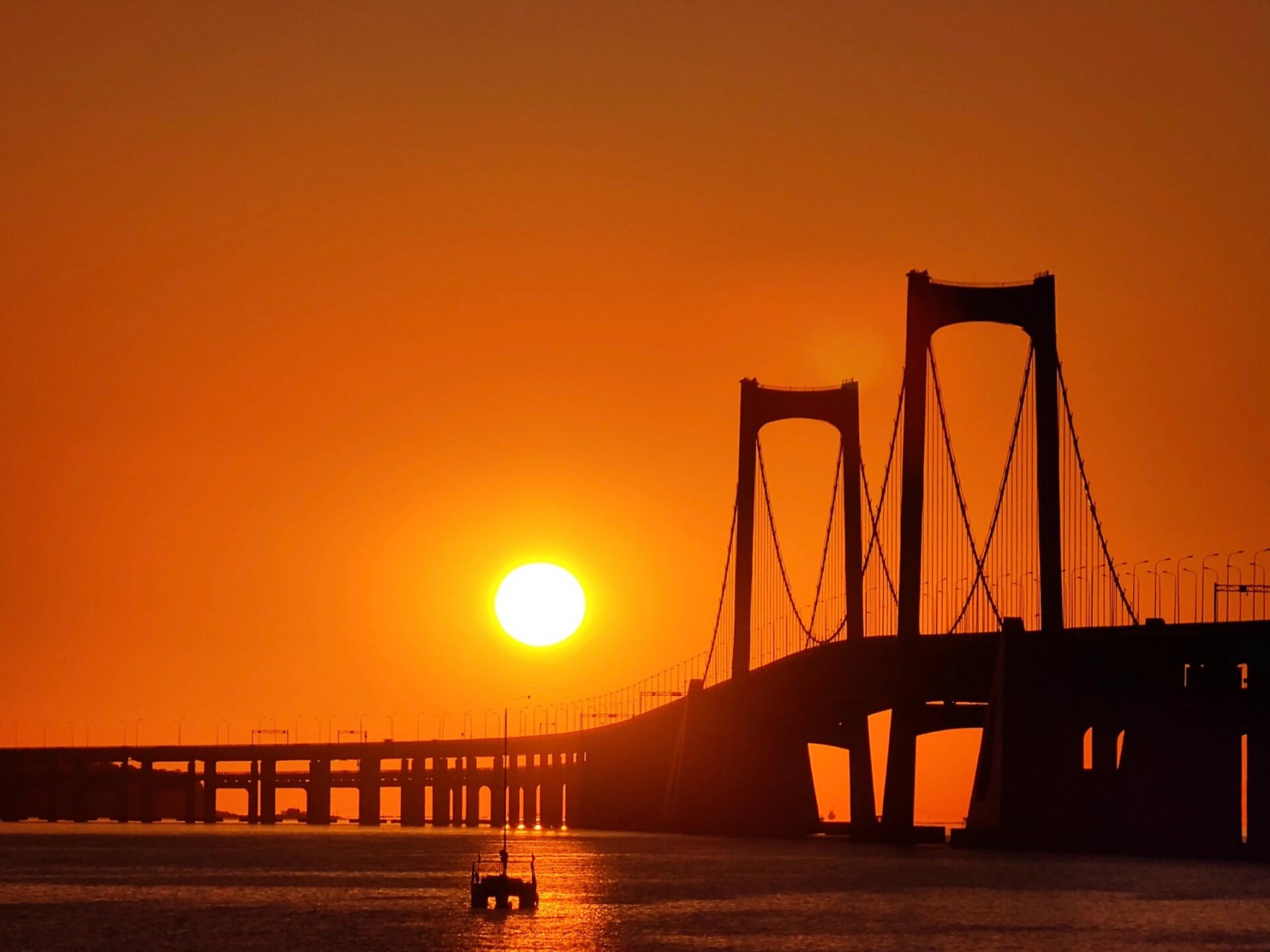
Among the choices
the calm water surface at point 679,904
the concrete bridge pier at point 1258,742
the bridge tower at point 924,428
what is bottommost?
the calm water surface at point 679,904

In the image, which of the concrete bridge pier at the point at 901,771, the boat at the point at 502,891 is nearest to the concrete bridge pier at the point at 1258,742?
the concrete bridge pier at the point at 901,771

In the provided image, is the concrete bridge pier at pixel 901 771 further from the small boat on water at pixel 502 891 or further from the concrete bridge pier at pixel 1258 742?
the small boat on water at pixel 502 891

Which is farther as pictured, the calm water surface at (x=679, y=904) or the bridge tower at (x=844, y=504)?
the bridge tower at (x=844, y=504)

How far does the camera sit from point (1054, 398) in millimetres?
94250

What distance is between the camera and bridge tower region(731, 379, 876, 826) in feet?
385

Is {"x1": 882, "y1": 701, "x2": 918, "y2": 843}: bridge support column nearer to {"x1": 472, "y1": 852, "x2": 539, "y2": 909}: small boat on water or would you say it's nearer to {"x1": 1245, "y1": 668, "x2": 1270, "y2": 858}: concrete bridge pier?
{"x1": 1245, "y1": 668, "x2": 1270, "y2": 858}: concrete bridge pier

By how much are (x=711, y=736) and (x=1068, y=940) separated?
6964cm

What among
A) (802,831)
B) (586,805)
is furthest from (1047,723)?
(586,805)

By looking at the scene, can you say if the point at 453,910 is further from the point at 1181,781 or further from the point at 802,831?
the point at 802,831

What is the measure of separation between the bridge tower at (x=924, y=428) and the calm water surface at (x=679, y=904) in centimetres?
609

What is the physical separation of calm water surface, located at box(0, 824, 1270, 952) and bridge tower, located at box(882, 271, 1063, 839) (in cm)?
609

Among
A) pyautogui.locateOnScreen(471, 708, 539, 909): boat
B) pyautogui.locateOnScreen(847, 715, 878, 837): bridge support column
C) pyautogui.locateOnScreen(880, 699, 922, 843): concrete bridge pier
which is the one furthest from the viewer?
pyautogui.locateOnScreen(847, 715, 878, 837): bridge support column

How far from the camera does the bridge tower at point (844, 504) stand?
385ft

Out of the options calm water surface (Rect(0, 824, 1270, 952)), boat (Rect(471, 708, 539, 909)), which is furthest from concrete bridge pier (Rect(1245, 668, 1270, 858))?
boat (Rect(471, 708, 539, 909))
